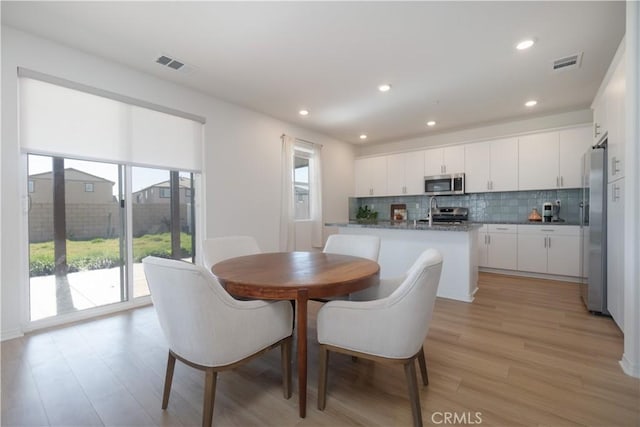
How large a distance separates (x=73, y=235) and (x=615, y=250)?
5016mm

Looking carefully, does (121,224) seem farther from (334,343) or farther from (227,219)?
(334,343)

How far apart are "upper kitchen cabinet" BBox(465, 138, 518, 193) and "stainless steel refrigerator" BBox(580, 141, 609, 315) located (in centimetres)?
167

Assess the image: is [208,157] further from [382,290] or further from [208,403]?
[208,403]

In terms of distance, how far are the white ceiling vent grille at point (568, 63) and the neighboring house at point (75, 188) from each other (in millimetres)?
4888

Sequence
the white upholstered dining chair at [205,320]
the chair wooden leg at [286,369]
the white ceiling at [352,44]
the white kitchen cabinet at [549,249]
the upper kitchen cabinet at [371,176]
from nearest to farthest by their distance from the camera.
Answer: the white upholstered dining chair at [205,320] < the chair wooden leg at [286,369] < the white ceiling at [352,44] < the white kitchen cabinet at [549,249] < the upper kitchen cabinet at [371,176]

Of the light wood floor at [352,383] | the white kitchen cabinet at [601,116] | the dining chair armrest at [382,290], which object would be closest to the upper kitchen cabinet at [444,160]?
the white kitchen cabinet at [601,116]

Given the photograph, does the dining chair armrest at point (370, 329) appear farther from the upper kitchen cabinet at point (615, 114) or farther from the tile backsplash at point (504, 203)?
the tile backsplash at point (504, 203)

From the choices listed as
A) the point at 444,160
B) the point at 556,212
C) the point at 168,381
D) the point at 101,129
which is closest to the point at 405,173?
the point at 444,160

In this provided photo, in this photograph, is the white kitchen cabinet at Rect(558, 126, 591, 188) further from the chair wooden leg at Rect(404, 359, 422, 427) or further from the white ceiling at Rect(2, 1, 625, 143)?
the chair wooden leg at Rect(404, 359, 422, 427)

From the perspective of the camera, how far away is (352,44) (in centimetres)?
256

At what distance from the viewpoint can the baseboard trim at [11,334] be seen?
7.59ft

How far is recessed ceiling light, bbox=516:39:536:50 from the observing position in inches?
98.4

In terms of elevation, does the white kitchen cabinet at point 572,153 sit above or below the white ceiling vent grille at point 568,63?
below

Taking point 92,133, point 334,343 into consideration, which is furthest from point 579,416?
point 92,133
